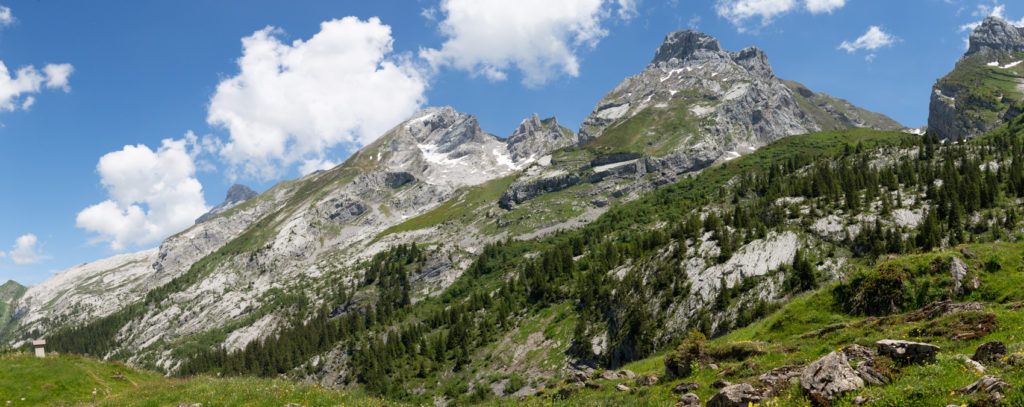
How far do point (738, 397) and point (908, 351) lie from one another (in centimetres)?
640

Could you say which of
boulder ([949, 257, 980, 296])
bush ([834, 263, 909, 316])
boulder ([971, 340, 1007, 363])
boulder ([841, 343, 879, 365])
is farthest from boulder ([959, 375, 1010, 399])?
boulder ([949, 257, 980, 296])

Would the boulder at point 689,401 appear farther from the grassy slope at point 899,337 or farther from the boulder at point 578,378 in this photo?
the boulder at point 578,378

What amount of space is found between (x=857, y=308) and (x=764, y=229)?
55852mm

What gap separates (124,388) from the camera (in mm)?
39438

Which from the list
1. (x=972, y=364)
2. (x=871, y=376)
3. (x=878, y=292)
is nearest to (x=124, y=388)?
(x=871, y=376)

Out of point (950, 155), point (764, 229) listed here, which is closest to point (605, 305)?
point (764, 229)

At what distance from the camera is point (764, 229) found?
8850cm

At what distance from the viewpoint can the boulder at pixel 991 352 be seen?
13.8 meters

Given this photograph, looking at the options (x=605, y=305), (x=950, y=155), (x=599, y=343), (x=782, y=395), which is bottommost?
(x=599, y=343)

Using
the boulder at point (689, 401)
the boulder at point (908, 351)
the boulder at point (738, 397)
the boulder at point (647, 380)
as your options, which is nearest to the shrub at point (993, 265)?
the boulder at point (908, 351)

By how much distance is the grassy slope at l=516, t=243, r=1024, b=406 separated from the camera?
12.0 meters

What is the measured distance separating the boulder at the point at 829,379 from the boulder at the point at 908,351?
2.54 metres

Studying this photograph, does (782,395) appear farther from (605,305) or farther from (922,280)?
(605,305)

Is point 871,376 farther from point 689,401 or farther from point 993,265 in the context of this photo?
point 993,265
